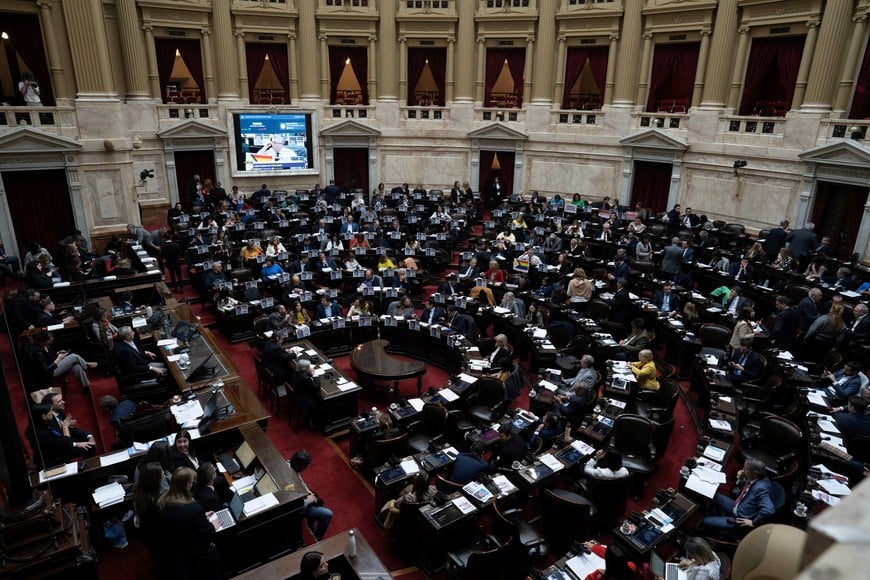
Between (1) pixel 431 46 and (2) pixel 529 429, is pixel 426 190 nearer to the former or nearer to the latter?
(1) pixel 431 46

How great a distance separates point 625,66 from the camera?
2244 cm

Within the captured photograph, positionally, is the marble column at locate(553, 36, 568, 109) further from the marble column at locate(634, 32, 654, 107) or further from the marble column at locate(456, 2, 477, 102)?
the marble column at locate(456, 2, 477, 102)

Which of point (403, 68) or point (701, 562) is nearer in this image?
point (701, 562)

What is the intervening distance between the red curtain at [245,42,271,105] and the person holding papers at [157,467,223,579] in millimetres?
22239

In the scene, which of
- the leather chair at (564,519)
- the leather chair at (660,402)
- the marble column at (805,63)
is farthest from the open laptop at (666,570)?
the marble column at (805,63)

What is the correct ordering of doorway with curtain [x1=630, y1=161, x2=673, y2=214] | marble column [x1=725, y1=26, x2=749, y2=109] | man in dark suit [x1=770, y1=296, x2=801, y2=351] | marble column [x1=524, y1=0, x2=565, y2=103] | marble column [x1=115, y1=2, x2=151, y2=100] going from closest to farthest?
man in dark suit [x1=770, y1=296, x2=801, y2=351]
marble column [x1=725, y1=26, x2=749, y2=109]
marble column [x1=115, y1=2, x2=151, y2=100]
doorway with curtain [x1=630, y1=161, x2=673, y2=214]
marble column [x1=524, y1=0, x2=565, y2=103]

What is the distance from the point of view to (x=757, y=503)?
22.7ft

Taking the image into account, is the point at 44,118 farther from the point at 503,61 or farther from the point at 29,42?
the point at 503,61

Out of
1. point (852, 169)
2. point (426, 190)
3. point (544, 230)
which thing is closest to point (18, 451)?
point (544, 230)

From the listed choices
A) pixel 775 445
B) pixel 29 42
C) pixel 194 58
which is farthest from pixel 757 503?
pixel 194 58

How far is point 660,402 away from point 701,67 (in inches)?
628

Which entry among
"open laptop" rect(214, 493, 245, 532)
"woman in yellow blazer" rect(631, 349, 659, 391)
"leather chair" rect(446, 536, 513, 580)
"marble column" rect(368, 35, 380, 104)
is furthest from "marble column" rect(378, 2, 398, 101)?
"leather chair" rect(446, 536, 513, 580)

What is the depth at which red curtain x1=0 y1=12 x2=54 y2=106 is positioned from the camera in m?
→ 18.2

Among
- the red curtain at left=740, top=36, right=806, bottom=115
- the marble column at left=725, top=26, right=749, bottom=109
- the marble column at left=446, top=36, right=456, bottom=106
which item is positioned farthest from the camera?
the marble column at left=446, top=36, right=456, bottom=106
